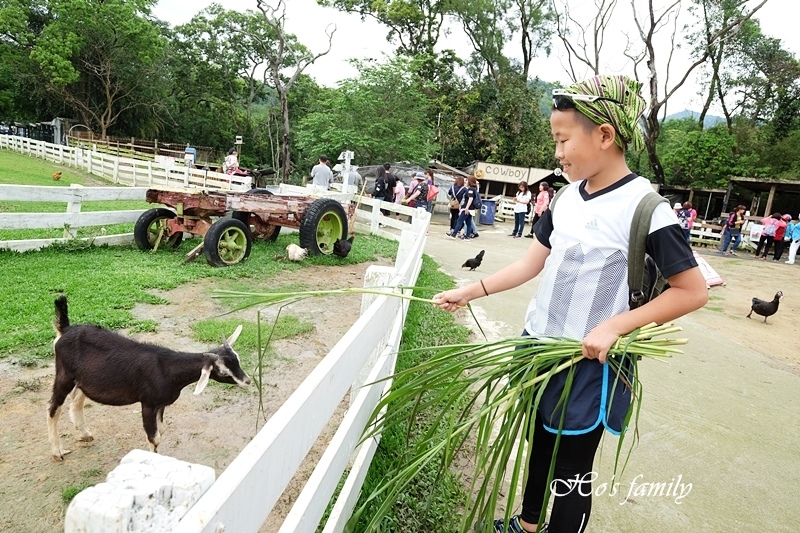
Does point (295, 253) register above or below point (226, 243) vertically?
below

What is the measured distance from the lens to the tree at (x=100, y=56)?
2917 cm

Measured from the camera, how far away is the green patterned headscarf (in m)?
1.62

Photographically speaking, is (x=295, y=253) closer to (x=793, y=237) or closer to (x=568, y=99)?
(x=568, y=99)

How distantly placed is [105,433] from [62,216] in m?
4.72

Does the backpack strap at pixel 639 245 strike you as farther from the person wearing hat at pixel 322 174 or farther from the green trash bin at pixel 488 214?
the green trash bin at pixel 488 214

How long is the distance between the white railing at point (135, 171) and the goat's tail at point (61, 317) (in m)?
10.2

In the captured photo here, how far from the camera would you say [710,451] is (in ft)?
10.7

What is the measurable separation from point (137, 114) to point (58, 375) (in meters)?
39.9

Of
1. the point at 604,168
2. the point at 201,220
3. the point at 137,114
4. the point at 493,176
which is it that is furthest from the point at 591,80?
the point at 137,114

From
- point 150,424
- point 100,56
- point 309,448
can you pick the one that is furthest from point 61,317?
point 100,56

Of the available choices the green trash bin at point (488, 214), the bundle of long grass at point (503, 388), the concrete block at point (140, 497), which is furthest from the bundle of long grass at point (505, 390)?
the green trash bin at point (488, 214)

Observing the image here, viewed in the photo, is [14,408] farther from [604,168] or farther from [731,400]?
[731,400]

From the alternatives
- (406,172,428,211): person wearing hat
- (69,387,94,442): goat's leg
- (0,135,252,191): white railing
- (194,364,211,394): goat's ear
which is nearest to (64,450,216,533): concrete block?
(194,364,211,394): goat's ear

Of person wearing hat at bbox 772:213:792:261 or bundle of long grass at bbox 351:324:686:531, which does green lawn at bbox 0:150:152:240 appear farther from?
person wearing hat at bbox 772:213:792:261
